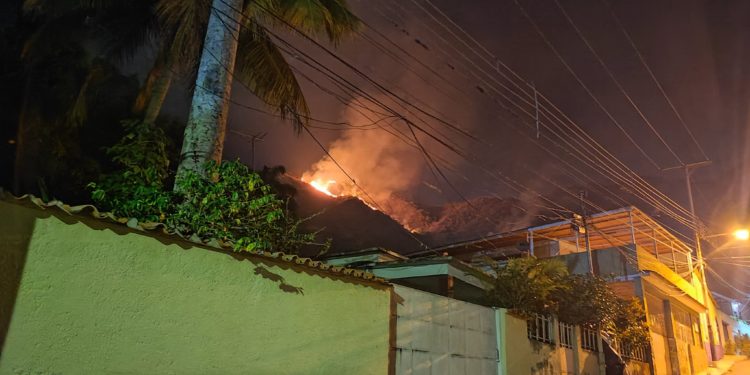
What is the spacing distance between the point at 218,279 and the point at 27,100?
28.1 feet

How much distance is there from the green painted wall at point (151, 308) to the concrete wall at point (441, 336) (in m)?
1.00

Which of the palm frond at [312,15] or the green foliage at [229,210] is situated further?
the palm frond at [312,15]

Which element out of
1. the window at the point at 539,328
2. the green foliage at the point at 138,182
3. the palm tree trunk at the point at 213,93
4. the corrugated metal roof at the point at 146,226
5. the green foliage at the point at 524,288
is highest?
the palm tree trunk at the point at 213,93

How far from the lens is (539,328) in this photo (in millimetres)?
10227

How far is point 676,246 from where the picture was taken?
79.5 feet

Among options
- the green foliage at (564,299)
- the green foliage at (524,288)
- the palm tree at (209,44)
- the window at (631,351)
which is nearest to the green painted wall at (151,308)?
the palm tree at (209,44)

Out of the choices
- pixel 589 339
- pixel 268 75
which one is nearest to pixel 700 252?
pixel 589 339

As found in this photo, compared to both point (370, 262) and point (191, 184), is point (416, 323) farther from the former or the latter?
point (370, 262)

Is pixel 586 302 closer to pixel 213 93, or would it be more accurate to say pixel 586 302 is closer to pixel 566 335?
pixel 566 335

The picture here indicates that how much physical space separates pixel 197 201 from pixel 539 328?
7133 millimetres

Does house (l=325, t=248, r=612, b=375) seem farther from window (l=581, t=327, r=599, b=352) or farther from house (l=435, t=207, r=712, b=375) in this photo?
house (l=435, t=207, r=712, b=375)

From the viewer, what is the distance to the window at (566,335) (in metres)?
11.1

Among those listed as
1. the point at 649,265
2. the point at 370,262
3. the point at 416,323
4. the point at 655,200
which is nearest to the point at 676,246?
the point at 655,200

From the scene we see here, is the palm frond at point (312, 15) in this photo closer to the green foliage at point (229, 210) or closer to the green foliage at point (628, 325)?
the green foliage at point (229, 210)
